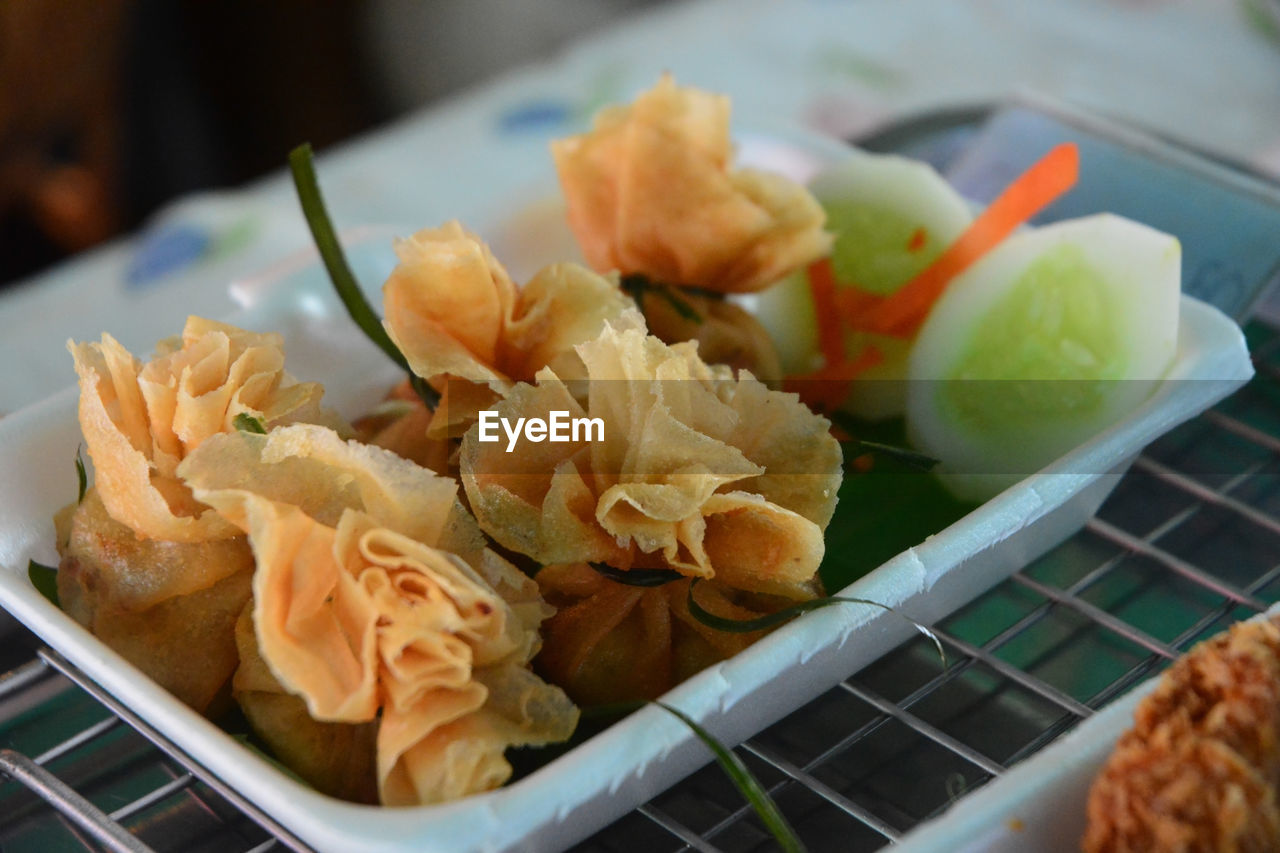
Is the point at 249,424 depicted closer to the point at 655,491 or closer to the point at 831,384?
the point at 655,491

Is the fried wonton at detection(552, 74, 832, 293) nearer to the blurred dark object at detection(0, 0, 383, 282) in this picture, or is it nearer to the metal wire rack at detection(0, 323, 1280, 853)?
the metal wire rack at detection(0, 323, 1280, 853)

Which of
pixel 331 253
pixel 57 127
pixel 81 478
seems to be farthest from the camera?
pixel 57 127

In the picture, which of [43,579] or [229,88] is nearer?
[43,579]

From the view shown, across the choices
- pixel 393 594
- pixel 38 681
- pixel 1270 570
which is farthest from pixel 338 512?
pixel 1270 570

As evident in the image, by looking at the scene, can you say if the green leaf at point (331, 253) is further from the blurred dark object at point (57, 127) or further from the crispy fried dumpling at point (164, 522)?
the blurred dark object at point (57, 127)

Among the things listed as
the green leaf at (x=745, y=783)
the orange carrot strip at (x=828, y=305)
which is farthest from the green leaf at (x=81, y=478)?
the orange carrot strip at (x=828, y=305)

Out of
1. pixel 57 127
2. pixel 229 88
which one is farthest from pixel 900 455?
pixel 229 88
